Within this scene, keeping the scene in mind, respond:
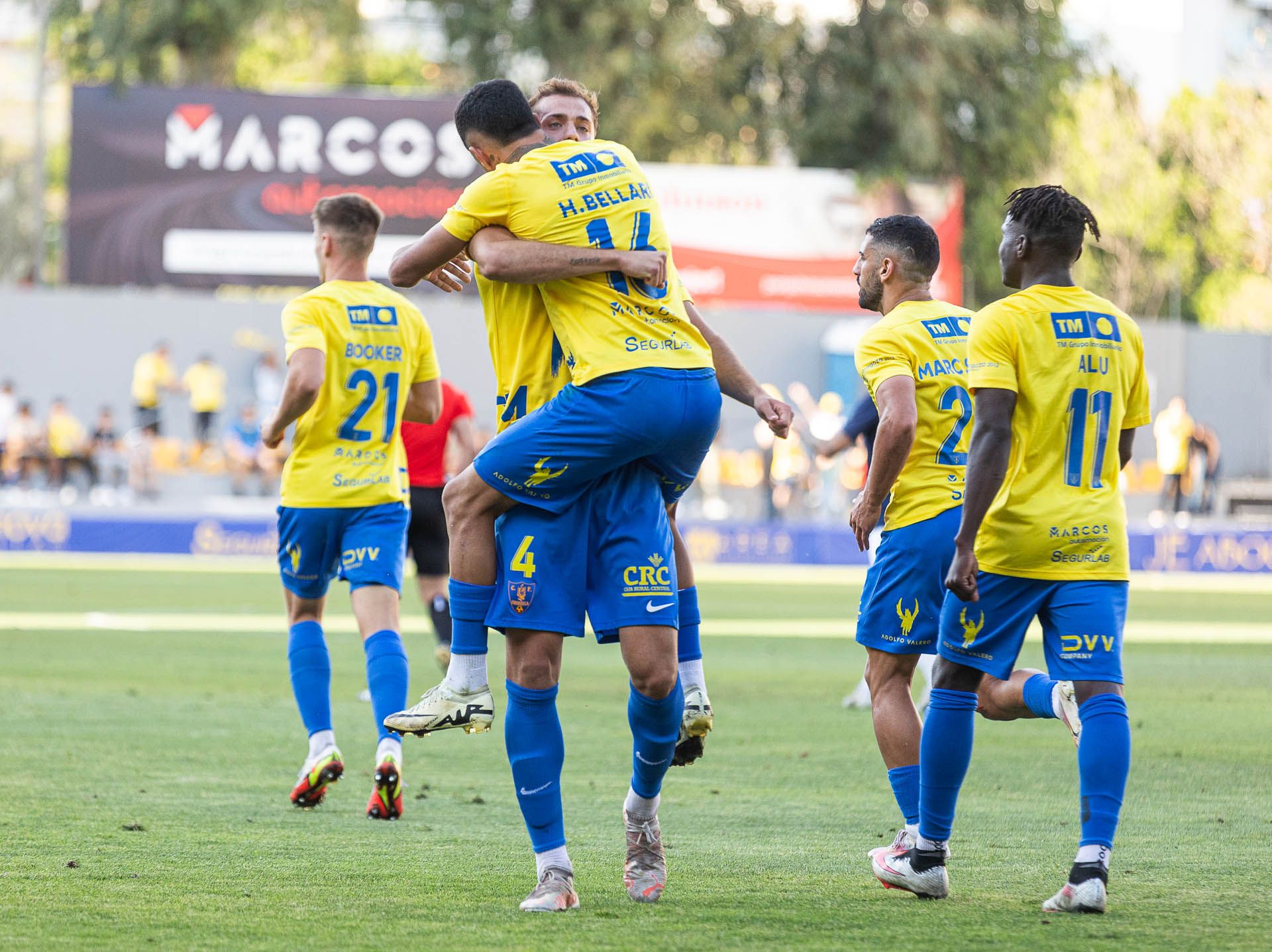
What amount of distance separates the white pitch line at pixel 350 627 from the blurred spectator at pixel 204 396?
14.5 meters

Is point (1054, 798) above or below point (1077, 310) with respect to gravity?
below

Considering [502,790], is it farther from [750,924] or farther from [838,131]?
[838,131]

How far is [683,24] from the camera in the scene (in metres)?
36.3

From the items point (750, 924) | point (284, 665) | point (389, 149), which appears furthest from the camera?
point (389, 149)

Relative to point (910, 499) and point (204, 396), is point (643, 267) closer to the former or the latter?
point (910, 499)

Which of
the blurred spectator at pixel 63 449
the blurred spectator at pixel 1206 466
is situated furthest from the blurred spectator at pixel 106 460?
the blurred spectator at pixel 1206 466

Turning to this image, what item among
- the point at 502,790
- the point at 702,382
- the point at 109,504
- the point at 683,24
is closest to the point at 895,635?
the point at 702,382

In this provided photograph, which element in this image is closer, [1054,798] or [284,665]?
[1054,798]

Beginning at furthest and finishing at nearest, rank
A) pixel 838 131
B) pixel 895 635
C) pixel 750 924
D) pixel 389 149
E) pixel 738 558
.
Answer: pixel 838 131 → pixel 389 149 → pixel 738 558 → pixel 895 635 → pixel 750 924

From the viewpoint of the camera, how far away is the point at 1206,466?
31.6 meters

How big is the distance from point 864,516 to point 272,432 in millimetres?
2264

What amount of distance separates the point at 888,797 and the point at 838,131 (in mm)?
33453

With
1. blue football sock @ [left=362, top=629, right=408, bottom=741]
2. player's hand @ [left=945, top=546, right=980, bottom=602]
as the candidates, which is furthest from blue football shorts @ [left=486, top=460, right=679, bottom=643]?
blue football sock @ [left=362, top=629, right=408, bottom=741]

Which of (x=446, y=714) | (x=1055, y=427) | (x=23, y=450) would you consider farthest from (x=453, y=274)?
(x=23, y=450)
